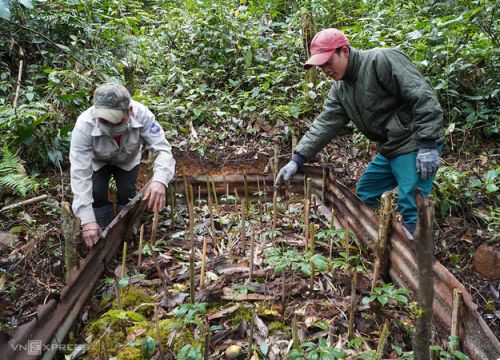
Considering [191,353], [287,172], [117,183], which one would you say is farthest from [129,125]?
[191,353]

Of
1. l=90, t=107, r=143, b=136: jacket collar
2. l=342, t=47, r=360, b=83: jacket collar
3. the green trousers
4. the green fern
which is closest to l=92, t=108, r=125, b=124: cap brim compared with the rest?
l=90, t=107, r=143, b=136: jacket collar

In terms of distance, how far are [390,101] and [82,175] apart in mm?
2825

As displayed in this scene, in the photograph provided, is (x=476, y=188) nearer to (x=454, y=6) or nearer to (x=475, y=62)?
(x=475, y=62)

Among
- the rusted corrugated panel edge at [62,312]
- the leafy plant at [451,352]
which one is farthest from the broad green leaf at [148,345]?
the leafy plant at [451,352]

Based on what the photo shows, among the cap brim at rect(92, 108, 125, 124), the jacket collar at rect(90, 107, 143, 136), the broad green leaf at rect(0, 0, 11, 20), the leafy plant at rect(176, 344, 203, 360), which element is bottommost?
A: the leafy plant at rect(176, 344, 203, 360)

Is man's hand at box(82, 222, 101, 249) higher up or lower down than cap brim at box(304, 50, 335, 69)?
lower down

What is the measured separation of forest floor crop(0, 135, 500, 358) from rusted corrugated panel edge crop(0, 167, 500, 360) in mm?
147

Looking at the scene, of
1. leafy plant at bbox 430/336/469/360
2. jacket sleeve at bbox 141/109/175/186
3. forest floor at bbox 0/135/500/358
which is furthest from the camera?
jacket sleeve at bbox 141/109/175/186

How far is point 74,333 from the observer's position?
2670 mm

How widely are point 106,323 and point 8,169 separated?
2.72m

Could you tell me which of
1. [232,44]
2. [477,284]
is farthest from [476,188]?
[232,44]

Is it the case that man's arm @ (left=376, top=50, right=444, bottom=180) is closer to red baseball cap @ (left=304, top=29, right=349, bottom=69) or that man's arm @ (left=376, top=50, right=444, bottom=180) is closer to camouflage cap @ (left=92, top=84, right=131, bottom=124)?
red baseball cap @ (left=304, top=29, right=349, bottom=69)

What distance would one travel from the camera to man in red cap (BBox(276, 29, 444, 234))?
3297 millimetres

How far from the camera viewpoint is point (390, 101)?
3.51 m
